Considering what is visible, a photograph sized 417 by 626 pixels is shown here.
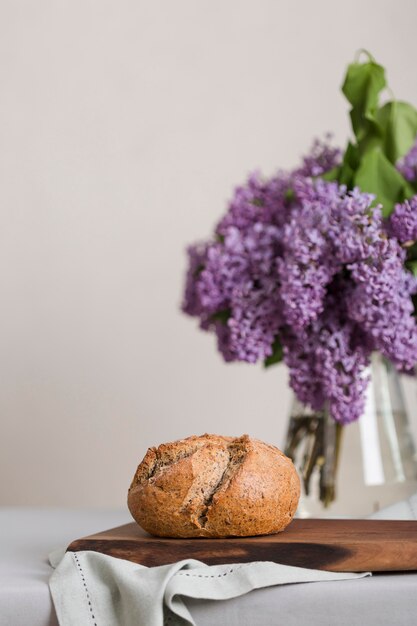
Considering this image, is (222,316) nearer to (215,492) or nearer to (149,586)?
(215,492)

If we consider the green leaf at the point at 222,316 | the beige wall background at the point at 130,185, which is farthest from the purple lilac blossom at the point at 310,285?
the beige wall background at the point at 130,185

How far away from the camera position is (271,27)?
2373 millimetres

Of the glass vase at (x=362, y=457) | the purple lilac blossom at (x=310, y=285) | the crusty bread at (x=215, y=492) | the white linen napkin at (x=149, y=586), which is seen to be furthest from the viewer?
the glass vase at (x=362, y=457)

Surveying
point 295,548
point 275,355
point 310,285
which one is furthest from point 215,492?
point 275,355

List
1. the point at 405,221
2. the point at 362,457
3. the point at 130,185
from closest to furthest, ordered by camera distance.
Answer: the point at 405,221 → the point at 362,457 → the point at 130,185

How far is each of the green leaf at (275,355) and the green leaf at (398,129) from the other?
1.03ft

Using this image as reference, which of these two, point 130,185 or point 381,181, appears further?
point 130,185

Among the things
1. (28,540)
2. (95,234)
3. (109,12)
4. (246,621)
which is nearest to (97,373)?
(95,234)

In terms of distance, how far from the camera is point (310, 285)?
1170 millimetres

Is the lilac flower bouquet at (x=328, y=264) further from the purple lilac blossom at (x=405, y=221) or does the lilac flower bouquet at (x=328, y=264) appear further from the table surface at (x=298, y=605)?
the table surface at (x=298, y=605)

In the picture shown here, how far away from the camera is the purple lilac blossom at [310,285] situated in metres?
1.14

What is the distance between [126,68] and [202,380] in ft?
2.76

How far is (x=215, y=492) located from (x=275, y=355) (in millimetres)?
550

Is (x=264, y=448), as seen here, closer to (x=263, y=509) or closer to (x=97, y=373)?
(x=263, y=509)
